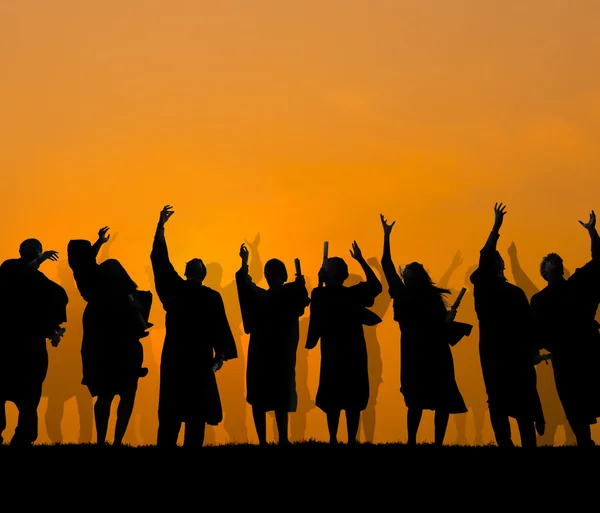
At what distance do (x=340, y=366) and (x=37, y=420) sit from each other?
397cm

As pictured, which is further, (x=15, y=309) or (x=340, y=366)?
(x=340, y=366)

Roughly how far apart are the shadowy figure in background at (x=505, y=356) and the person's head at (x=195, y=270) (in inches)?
132

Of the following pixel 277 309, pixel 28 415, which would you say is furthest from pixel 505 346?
pixel 28 415

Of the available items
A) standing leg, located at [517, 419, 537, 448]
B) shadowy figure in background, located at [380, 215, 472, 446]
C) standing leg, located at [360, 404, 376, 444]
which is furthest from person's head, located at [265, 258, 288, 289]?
standing leg, located at [360, 404, 376, 444]

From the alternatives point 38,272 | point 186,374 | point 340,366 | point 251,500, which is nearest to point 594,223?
point 340,366

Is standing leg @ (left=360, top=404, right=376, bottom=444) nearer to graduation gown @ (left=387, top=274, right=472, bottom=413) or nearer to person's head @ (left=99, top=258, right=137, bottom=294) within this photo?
graduation gown @ (left=387, top=274, right=472, bottom=413)

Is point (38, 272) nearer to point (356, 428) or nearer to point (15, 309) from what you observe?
point (15, 309)

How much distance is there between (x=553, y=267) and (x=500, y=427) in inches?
84.7

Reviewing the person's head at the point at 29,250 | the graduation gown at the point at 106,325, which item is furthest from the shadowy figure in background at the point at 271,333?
the person's head at the point at 29,250

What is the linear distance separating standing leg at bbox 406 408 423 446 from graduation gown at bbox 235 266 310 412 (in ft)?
5.52

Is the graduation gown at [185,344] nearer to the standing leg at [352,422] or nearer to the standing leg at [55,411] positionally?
the standing leg at [352,422]

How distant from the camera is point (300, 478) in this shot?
833 centimetres

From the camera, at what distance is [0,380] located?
1115 centimetres

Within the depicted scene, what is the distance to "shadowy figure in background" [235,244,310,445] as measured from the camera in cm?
1236
